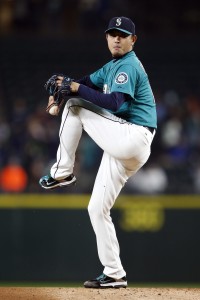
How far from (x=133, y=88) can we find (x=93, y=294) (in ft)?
5.45

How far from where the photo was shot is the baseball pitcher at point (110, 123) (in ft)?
20.5

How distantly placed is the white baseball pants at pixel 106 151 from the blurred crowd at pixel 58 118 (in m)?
5.24

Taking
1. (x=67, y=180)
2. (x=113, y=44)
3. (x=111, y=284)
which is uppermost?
(x=113, y=44)

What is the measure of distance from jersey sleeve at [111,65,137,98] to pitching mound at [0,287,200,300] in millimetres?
1580

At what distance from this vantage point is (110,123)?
250 inches

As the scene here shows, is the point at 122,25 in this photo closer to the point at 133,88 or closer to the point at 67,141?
the point at 133,88

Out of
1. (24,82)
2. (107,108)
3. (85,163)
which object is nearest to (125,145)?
(107,108)

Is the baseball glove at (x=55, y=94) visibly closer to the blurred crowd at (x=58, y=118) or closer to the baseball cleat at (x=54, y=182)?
the baseball cleat at (x=54, y=182)

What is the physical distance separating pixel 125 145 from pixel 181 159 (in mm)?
6433

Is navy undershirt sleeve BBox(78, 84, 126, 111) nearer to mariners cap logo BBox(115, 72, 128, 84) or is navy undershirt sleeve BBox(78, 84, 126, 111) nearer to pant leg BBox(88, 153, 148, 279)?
mariners cap logo BBox(115, 72, 128, 84)

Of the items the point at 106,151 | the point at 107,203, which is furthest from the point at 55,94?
the point at 107,203

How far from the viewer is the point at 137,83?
6.31 meters

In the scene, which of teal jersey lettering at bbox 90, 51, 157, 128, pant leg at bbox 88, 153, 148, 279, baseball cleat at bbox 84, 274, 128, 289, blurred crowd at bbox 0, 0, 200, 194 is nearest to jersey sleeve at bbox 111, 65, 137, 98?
teal jersey lettering at bbox 90, 51, 157, 128

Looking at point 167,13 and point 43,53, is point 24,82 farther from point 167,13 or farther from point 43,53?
point 167,13
